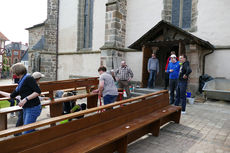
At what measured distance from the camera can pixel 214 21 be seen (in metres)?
8.57

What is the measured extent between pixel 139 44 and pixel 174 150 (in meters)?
6.70

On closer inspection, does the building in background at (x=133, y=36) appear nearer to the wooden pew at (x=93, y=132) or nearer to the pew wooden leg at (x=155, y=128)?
the pew wooden leg at (x=155, y=128)

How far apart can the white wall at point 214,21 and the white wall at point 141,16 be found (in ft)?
7.13

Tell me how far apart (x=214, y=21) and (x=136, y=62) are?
179 inches

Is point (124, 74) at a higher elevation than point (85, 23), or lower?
lower

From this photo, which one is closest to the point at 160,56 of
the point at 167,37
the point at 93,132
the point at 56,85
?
the point at 167,37

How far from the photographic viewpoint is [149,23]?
10.4 meters

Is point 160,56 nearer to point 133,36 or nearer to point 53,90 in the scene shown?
point 133,36

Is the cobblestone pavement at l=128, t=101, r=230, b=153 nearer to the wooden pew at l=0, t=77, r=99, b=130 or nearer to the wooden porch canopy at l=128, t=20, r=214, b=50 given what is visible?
the wooden pew at l=0, t=77, r=99, b=130

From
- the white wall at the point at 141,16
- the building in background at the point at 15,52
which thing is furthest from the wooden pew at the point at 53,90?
the building in background at the point at 15,52

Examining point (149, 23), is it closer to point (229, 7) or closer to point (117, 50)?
point (117, 50)

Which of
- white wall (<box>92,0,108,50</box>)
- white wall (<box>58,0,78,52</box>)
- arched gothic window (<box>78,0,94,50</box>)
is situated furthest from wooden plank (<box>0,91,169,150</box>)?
white wall (<box>58,0,78,52</box>)

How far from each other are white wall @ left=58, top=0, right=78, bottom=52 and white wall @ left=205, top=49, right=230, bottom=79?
32.7 ft

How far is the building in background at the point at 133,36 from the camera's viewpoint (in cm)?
833
